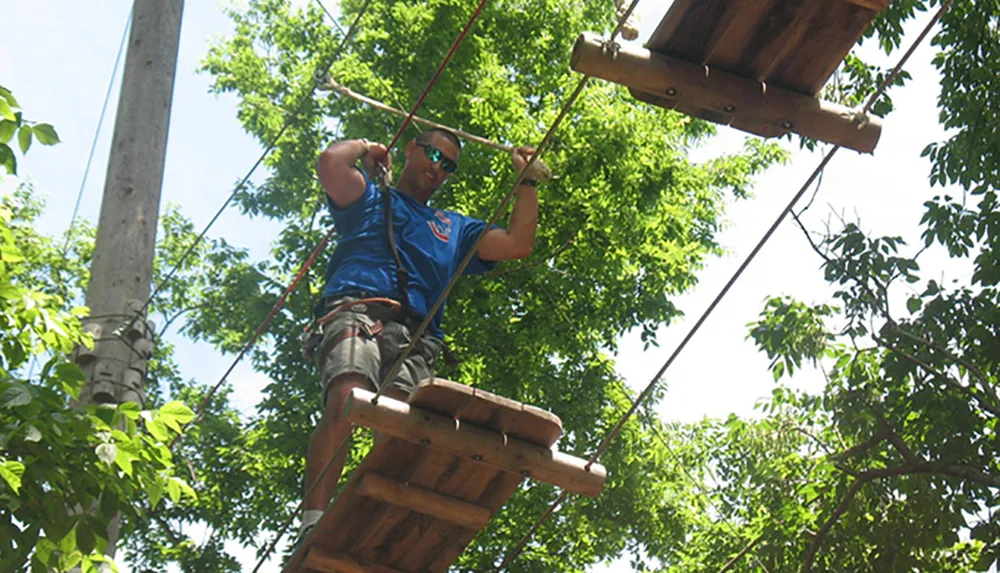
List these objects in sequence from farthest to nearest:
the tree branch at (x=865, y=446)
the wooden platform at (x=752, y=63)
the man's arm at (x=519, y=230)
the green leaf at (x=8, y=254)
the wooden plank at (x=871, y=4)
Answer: the tree branch at (x=865, y=446), the man's arm at (x=519, y=230), the green leaf at (x=8, y=254), the wooden platform at (x=752, y=63), the wooden plank at (x=871, y=4)

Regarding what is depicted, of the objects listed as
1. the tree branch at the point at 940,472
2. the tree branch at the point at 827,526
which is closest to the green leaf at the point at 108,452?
the tree branch at the point at 827,526

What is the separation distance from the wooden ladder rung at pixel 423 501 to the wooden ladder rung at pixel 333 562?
34 centimetres

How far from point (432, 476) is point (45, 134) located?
1.87 metres

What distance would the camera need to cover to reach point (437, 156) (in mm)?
5316

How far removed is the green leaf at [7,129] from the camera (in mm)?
4441

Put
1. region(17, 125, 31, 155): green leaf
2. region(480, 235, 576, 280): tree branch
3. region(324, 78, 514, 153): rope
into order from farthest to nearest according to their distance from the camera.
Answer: region(480, 235, 576, 280): tree branch < region(324, 78, 514, 153): rope < region(17, 125, 31, 155): green leaf

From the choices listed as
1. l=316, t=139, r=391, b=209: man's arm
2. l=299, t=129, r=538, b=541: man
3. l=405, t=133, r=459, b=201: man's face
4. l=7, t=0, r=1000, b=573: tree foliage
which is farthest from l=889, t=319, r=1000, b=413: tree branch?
l=316, t=139, r=391, b=209: man's arm

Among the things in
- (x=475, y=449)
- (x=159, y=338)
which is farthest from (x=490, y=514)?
(x=159, y=338)

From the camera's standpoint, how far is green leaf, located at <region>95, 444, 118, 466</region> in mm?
4332

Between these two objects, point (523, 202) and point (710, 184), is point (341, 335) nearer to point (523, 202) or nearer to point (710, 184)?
point (523, 202)

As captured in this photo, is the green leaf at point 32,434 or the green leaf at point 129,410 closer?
the green leaf at point 32,434

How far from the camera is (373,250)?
506 centimetres

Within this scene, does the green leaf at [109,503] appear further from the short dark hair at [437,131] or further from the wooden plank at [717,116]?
the wooden plank at [717,116]

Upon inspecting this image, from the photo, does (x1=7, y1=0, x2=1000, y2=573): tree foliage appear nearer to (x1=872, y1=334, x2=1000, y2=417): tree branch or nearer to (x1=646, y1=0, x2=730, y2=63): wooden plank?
(x1=872, y1=334, x2=1000, y2=417): tree branch
